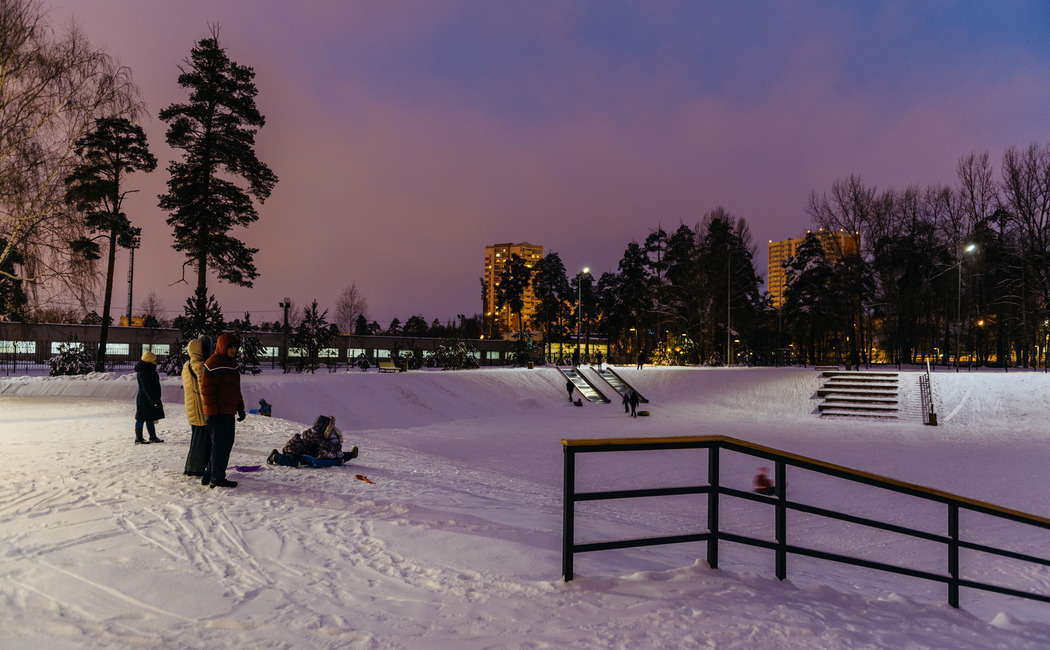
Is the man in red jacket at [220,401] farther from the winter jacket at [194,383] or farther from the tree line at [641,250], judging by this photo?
the tree line at [641,250]

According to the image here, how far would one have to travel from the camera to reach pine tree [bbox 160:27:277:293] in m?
28.2

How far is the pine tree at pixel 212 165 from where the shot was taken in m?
28.2

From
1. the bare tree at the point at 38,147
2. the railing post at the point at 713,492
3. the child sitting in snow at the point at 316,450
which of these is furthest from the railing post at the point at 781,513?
the bare tree at the point at 38,147

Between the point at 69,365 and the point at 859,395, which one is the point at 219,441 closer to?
the point at 859,395

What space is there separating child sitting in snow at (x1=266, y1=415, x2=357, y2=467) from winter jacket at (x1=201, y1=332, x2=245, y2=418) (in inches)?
93.3

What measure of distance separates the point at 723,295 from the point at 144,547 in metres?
50.6

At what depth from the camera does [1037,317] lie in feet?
116

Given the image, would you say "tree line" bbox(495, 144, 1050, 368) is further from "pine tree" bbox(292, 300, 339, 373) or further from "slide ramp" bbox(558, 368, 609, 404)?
"pine tree" bbox(292, 300, 339, 373)

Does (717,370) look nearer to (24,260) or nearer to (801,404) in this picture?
(801,404)

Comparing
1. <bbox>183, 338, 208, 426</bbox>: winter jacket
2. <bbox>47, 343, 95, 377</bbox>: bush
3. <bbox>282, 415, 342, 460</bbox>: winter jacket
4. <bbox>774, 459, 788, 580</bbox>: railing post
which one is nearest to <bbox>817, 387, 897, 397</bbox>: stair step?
<bbox>282, 415, 342, 460</bbox>: winter jacket

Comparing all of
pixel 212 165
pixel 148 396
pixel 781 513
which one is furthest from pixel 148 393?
pixel 212 165

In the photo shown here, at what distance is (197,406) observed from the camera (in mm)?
7883

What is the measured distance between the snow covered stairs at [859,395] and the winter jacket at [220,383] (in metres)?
25.4

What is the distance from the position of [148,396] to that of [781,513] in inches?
442
